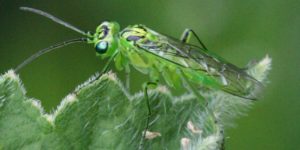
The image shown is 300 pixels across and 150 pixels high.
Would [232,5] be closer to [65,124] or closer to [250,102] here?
[250,102]

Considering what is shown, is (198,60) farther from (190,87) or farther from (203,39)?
(203,39)

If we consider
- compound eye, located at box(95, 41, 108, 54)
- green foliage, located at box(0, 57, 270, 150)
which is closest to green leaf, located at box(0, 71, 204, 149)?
green foliage, located at box(0, 57, 270, 150)

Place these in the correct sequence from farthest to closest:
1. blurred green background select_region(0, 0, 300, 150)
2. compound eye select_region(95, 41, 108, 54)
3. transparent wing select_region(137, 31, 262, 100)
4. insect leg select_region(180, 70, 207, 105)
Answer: blurred green background select_region(0, 0, 300, 150), compound eye select_region(95, 41, 108, 54), transparent wing select_region(137, 31, 262, 100), insect leg select_region(180, 70, 207, 105)

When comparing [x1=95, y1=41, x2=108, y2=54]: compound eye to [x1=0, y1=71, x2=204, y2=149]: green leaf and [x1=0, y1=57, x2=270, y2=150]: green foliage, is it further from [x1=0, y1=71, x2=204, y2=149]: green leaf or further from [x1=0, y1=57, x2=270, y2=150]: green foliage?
[x1=0, y1=71, x2=204, y2=149]: green leaf

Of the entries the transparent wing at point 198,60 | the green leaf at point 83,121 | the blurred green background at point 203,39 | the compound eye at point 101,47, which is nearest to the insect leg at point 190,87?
the transparent wing at point 198,60

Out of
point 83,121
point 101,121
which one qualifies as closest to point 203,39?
point 101,121

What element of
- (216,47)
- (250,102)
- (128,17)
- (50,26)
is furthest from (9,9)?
(250,102)
